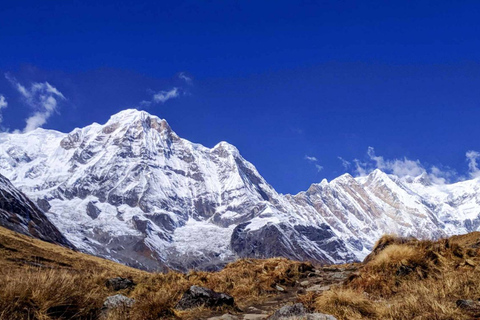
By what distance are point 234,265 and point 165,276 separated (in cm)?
446

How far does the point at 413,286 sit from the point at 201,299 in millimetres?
4712

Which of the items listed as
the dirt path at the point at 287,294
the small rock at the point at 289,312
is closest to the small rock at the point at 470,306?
the small rock at the point at 289,312

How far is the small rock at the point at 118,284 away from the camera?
11.5 meters

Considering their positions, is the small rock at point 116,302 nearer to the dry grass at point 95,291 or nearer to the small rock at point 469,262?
the dry grass at point 95,291

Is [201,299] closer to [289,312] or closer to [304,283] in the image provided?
[289,312]

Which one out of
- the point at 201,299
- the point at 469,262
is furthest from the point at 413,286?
the point at 201,299

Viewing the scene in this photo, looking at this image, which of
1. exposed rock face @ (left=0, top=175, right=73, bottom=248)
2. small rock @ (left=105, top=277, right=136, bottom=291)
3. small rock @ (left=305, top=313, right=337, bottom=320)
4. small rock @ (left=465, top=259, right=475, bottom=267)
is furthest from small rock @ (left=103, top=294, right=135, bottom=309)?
exposed rock face @ (left=0, top=175, right=73, bottom=248)

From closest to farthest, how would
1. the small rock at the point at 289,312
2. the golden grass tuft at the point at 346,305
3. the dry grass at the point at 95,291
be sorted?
the dry grass at the point at 95,291, the golden grass tuft at the point at 346,305, the small rock at the point at 289,312

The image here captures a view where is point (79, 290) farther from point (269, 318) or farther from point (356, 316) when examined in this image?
point (356, 316)

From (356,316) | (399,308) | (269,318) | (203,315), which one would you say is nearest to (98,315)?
(203,315)

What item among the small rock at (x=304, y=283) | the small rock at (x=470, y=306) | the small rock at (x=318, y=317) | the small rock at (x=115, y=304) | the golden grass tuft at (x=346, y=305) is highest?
the small rock at (x=304, y=283)

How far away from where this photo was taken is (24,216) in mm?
175375

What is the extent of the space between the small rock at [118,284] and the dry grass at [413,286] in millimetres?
5605

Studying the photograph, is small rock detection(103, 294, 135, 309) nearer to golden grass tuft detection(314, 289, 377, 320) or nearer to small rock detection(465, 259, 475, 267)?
golden grass tuft detection(314, 289, 377, 320)
